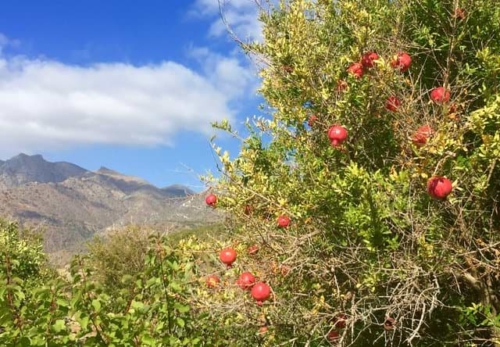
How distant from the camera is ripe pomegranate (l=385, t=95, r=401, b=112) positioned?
3390 mm

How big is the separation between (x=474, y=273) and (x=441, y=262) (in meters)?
0.54

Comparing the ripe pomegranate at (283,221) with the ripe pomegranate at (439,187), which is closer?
the ripe pomegranate at (439,187)

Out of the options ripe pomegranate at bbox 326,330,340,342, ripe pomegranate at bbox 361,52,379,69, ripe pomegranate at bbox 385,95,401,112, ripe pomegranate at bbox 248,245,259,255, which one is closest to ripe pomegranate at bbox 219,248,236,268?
ripe pomegranate at bbox 248,245,259,255

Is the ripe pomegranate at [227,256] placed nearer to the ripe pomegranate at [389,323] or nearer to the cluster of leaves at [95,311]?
the cluster of leaves at [95,311]

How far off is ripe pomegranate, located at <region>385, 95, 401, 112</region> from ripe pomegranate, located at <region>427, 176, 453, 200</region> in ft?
2.35

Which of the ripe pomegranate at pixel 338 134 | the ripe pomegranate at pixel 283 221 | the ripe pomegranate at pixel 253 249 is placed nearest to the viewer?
the ripe pomegranate at pixel 338 134

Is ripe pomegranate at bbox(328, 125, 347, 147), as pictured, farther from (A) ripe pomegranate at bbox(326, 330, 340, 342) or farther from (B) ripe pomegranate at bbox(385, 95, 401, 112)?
(A) ripe pomegranate at bbox(326, 330, 340, 342)

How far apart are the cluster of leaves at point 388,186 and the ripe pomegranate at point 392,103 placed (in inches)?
Result: 1.6

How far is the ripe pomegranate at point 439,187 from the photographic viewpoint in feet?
9.18

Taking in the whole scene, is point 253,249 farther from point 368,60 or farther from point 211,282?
point 368,60

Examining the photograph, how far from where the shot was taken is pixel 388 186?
10.6 feet

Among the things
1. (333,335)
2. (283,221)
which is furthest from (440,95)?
(333,335)

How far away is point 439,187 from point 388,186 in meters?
0.44

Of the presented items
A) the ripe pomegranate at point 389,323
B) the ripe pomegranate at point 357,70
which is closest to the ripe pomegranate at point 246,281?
the ripe pomegranate at point 389,323
